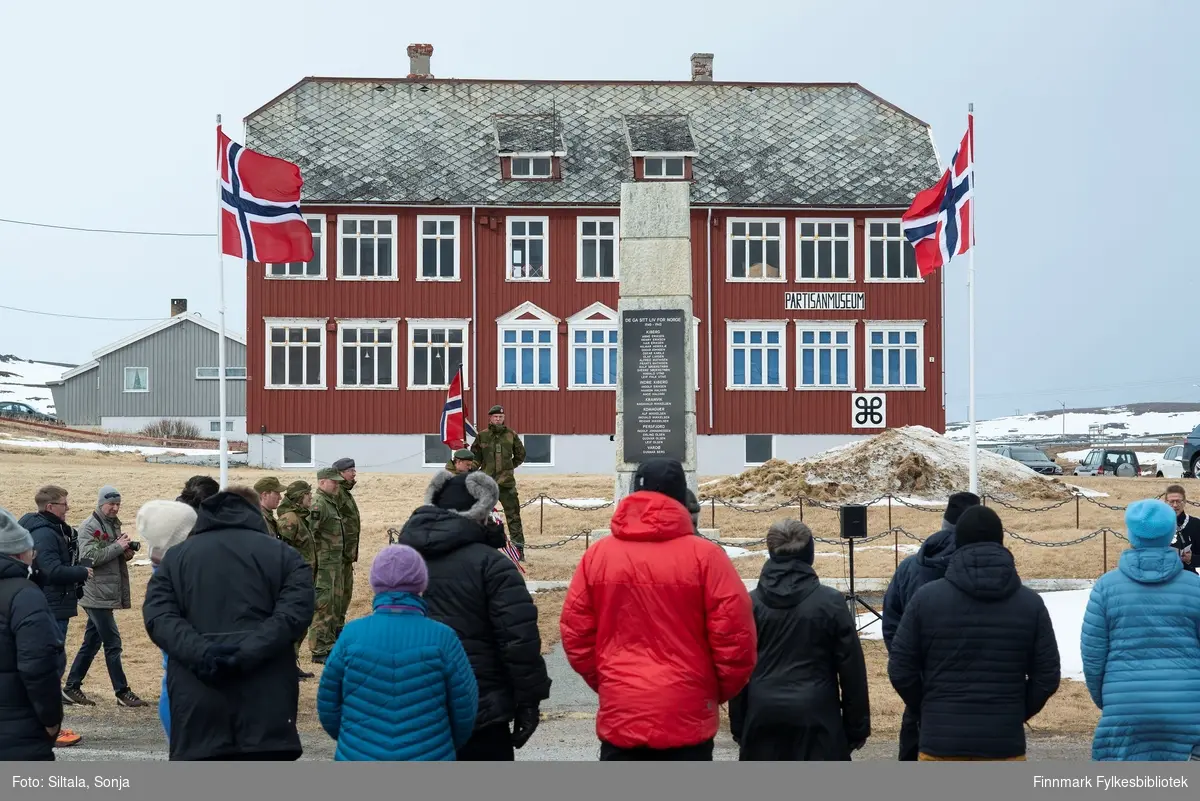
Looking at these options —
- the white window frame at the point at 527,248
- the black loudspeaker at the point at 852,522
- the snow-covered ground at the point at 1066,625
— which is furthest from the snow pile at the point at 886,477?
the black loudspeaker at the point at 852,522

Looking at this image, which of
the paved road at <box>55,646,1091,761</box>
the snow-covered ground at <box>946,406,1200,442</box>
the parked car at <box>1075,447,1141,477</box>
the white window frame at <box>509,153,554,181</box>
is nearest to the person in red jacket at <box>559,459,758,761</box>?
the paved road at <box>55,646,1091,761</box>

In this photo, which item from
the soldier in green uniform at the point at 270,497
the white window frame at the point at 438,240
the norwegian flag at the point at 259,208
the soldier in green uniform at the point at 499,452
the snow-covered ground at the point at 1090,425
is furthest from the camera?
the snow-covered ground at the point at 1090,425

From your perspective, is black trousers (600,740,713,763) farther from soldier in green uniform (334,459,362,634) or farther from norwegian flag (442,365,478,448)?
norwegian flag (442,365,478,448)

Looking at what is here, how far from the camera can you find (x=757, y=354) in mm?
39062

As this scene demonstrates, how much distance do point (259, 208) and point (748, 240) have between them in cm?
2272

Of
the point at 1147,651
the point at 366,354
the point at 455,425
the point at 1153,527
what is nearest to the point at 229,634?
the point at 1147,651

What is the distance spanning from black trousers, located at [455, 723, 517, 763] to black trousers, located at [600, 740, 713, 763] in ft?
2.51

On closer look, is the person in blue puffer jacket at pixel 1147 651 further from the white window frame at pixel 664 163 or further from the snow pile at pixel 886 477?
the white window frame at pixel 664 163

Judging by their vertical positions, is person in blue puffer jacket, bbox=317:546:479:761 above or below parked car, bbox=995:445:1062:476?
above

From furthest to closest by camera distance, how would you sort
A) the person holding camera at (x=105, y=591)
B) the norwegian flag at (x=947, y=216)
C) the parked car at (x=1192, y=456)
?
1. the parked car at (x=1192, y=456)
2. the norwegian flag at (x=947, y=216)
3. the person holding camera at (x=105, y=591)

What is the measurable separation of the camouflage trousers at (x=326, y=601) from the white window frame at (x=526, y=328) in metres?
25.3

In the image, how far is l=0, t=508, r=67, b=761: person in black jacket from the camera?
6.27 m

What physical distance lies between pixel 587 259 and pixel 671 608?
33.5 meters

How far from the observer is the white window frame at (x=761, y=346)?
128 ft
